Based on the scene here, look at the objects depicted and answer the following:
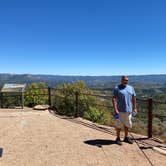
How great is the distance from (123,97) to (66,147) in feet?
5.81

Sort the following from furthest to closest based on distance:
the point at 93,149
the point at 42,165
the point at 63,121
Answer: the point at 63,121, the point at 93,149, the point at 42,165

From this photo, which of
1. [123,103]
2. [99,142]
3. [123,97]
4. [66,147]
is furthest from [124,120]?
[66,147]

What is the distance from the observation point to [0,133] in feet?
25.6

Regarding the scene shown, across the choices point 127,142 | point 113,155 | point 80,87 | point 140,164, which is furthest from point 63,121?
point 80,87

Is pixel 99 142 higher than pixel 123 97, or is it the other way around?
pixel 123 97

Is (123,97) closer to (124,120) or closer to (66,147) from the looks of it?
(124,120)

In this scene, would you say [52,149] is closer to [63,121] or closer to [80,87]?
[63,121]

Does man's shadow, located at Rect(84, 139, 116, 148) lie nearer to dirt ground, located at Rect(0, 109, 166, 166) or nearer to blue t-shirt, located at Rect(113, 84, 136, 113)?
dirt ground, located at Rect(0, 109, 166, 166)

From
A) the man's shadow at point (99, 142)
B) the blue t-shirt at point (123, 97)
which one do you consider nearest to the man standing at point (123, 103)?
the blue t-shirt at point (123, 97)

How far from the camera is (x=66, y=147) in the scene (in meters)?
6.42

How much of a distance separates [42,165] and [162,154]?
2.64m

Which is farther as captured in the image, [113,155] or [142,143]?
[142,143]

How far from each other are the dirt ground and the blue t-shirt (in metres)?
0.89

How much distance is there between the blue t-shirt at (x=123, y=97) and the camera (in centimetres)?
649
